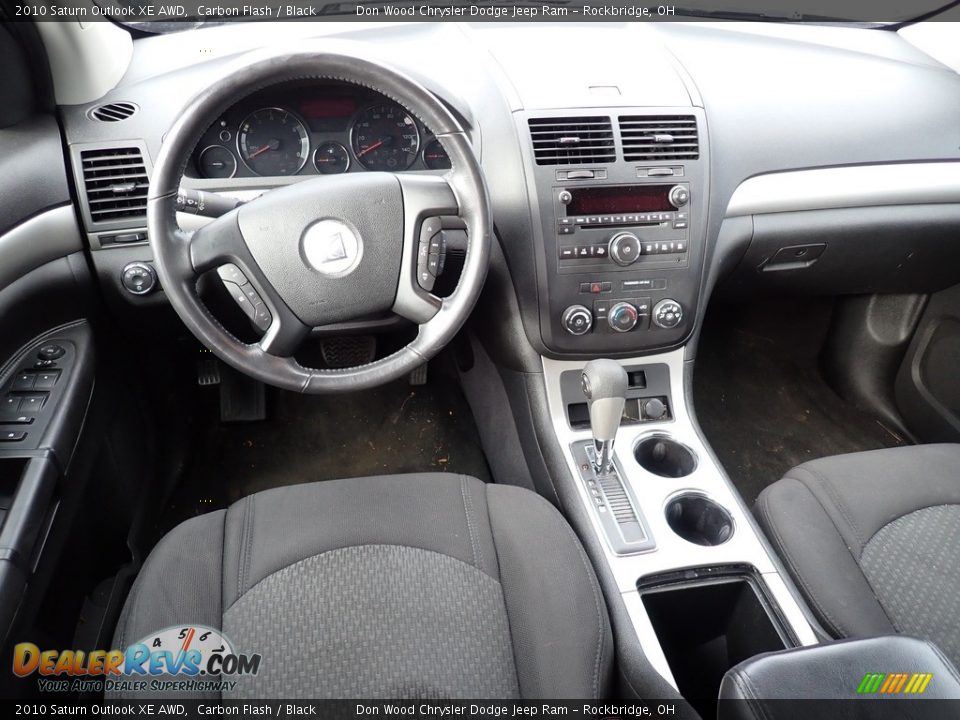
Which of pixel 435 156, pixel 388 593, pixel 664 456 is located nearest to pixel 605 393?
pixel 664 456

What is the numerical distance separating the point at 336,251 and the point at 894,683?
1033 mm

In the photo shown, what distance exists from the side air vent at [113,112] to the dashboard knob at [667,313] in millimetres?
1234

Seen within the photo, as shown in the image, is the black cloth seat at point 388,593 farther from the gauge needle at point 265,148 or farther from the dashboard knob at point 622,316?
the gauge needle at point 265,148

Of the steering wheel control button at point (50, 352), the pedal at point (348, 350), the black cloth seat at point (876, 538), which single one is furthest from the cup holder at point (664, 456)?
the steering wheel control button at point (50, 352)

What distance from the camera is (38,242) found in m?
1.41

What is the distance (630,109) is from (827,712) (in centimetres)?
122

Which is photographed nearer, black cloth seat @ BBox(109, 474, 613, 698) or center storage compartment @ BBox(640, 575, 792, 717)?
black cloth seat @ BBox(109, 474, 613, 698)

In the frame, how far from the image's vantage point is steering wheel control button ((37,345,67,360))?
4.87 ft

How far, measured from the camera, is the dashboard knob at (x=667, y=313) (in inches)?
63.7

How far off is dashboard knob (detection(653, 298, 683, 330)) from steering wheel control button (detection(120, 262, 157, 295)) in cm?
115

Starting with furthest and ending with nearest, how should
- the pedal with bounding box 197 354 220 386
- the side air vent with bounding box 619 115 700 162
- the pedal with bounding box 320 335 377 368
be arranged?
the pedal with bounding box 197 354 220 386 → the pedal with bounding box 320 335 377 368 → the side air vent with bounding box 619 115 700 162

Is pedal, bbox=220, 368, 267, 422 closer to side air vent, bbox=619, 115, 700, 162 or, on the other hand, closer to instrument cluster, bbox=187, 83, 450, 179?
instrument cluster, bbox=187, 83, 450, 179

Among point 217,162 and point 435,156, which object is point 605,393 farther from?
point 217,162

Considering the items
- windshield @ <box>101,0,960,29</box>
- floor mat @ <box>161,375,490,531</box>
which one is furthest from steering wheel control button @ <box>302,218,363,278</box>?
floor mat @ <box>161,375,490,531</box>
